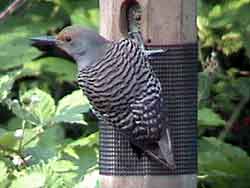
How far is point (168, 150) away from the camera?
20.1 ft

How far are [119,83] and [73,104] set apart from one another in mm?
475

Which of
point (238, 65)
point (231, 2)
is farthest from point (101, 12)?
point (238, 65)

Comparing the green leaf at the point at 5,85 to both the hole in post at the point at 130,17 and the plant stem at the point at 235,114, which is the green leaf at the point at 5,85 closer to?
the hole in post at the point at 130,17

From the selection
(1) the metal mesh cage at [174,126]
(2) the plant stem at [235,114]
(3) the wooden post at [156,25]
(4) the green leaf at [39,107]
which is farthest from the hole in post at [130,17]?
(2) the plant stem at [235,114]

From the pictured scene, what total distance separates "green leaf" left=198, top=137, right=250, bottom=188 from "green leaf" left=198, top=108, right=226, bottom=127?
123 millimetres

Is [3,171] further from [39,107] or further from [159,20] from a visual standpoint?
[159,20]

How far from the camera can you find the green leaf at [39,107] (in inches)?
247

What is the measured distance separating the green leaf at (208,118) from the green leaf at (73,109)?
619 millimetres

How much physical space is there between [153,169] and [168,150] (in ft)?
0.84

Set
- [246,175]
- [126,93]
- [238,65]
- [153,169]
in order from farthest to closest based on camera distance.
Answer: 1. [238,65]
2. [246,175]
3. [153,169]
4. [126,93]

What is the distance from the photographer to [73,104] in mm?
6363

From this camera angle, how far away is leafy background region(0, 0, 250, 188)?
6.29m

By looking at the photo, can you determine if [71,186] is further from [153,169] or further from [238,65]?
[238,65]

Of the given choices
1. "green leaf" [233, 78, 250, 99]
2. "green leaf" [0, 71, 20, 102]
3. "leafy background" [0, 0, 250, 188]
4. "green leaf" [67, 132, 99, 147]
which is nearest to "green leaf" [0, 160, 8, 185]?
"leafy background" [0, 0, 250, 188]
